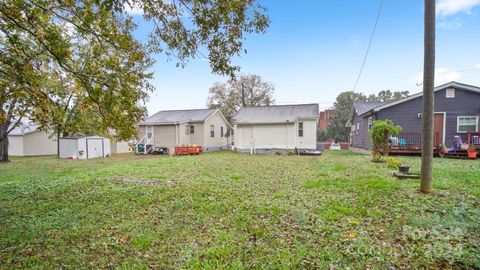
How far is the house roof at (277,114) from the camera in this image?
698 inches

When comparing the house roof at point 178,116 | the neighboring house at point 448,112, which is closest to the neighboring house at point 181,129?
the house roof at point 178,116

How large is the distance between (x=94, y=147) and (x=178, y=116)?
7.37 meters

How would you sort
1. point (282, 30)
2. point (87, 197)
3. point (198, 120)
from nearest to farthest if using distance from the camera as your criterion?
point (87, 197) < point (282, 30) < point (198, 120)

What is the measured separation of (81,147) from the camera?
58.9ft

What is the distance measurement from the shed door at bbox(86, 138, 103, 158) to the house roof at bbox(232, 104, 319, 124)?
10899 millimetres

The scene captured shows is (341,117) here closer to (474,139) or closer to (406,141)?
(406,141)

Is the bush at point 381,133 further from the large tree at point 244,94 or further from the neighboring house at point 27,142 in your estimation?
the neighboring house at point 27,142

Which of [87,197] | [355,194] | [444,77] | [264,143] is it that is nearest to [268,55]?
[264,143]

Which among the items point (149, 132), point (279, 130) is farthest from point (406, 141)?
point (149, 132)

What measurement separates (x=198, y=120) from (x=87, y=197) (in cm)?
1595

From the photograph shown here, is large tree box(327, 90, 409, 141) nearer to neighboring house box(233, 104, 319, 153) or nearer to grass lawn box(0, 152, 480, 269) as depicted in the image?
neighboring house box(233, 104, 319, 153)

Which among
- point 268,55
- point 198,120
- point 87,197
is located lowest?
point 87,197

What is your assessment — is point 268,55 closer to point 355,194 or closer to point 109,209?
point 355,194

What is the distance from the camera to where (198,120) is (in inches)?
851
